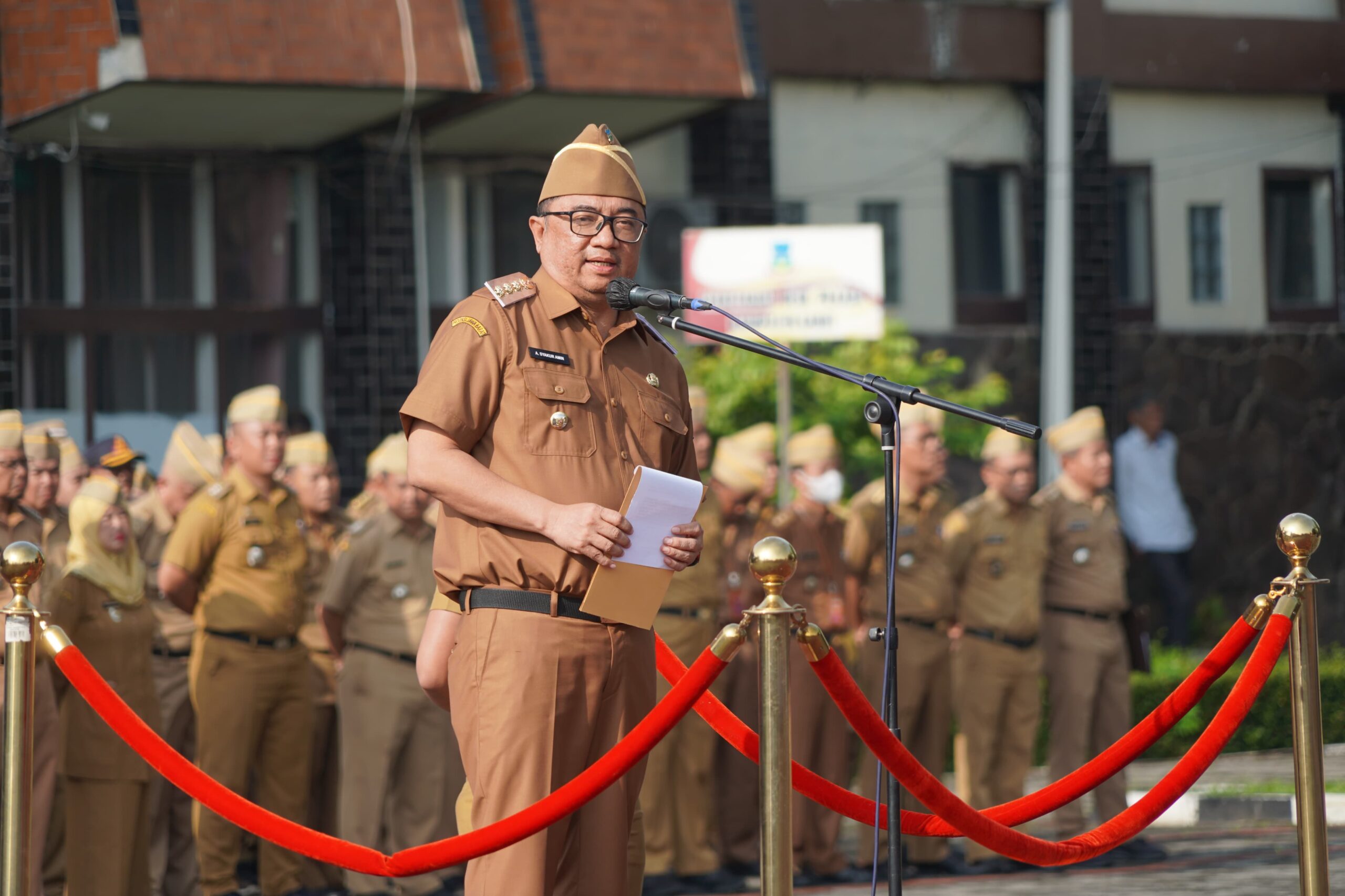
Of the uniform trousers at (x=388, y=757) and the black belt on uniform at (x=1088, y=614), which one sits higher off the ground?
the black belt on uniform at (x=1088, y=614)

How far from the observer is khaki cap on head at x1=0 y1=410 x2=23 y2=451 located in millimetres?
7555

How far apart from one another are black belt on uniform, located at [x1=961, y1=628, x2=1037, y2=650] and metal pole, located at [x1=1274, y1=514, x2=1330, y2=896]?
456 centimetres

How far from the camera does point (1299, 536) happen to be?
5.59 meters

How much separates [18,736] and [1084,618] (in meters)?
6.65

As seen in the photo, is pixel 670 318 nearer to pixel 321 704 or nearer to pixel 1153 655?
pixel 321 704

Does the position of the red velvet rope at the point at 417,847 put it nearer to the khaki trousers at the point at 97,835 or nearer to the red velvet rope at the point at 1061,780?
the red velvet rope at the point at 1061,780

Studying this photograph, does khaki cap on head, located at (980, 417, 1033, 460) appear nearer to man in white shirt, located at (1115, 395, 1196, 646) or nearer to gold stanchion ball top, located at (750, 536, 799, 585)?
man in white shirt, located at (1115, 395, 1196, 646)

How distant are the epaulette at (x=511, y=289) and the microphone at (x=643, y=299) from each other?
206mm

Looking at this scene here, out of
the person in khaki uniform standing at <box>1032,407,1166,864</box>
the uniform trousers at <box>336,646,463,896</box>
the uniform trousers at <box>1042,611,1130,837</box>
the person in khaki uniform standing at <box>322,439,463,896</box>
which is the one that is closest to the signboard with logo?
the person in khaki uniform standing at <box>1032,407,1166,864</box>

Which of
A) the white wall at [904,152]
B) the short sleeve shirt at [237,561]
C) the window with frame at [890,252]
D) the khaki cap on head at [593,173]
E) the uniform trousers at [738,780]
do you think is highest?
the white wall at [904,152]

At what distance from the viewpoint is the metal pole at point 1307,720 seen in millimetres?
5496

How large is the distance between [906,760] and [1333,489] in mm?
14254

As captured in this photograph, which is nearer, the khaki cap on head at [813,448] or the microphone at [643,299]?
the microphone at [643,299]

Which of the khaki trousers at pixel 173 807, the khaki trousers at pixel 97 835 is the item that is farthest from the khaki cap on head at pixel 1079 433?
the khaki trousers at pixel 97 835
